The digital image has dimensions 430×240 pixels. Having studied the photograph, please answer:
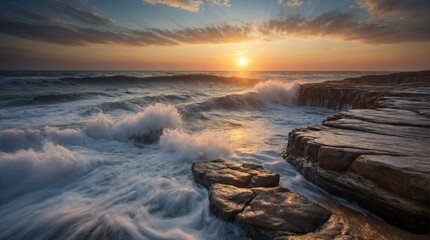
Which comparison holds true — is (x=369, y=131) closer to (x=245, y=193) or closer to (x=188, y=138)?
(x=245, y=193)

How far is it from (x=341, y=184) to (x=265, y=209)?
147 centimetres

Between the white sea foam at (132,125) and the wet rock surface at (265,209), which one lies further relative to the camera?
the white sea foam at (132,125)

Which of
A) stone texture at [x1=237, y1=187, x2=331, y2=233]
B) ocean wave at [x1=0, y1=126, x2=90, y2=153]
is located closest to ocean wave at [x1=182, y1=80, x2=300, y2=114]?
ocean wave at [x1=0, y1=126, x2=90, y2=153]

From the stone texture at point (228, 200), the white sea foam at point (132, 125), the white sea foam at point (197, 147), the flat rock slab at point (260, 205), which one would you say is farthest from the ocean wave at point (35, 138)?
the stone texture at point (228, 200)

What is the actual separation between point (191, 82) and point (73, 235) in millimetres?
32783

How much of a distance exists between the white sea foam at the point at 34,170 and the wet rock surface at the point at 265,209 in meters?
3.25

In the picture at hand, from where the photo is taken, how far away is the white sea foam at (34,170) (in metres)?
4.68

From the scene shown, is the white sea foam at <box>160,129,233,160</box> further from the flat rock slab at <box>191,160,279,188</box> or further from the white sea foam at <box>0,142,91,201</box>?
the white sea foam at <box>0,142,91,201</box>

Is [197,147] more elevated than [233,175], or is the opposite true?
[233,175]

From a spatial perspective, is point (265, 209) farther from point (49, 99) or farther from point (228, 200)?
point (49, 99)

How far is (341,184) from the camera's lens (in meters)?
3.76

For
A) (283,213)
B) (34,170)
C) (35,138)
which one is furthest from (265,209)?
(35,138)

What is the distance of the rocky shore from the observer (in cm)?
280

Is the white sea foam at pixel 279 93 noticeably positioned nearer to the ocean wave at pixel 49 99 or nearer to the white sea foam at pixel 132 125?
the white sea foam at pixel 132 125
